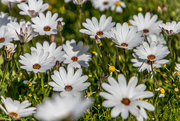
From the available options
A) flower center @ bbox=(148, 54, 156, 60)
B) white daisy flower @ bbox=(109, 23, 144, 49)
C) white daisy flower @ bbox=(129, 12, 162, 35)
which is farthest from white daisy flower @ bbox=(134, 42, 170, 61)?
A: white daisy flower @ bbox=(129, 12, 162, 35)

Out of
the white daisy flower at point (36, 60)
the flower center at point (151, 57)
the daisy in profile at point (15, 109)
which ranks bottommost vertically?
the daisy in profile at point (15, 109)

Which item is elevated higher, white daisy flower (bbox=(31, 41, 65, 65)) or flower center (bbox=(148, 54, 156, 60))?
white daisy flower (bbox=(31, 41, 65, 65))

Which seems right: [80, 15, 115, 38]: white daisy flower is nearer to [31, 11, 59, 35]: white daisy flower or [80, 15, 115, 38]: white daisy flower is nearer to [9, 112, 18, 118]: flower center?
[31, 11, 59, 35]: white daisy flower

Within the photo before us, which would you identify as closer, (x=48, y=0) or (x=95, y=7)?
(x=95, y=7)

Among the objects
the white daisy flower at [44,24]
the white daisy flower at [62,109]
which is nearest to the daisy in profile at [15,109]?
the white daisy flower at [62,109]

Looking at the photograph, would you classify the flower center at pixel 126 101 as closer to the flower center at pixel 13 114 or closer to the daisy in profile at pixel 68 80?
the daisy in profile at pixel 68 80

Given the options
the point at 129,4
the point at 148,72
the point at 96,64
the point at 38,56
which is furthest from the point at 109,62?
the point at 129,4

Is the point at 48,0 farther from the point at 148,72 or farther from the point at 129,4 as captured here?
the point at 148,72

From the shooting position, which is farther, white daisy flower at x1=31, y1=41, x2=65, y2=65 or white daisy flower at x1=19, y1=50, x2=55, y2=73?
white daisy flower at x1=31, y1=41, x2=65, y2=65

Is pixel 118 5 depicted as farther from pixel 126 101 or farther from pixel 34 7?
pixel 126 101
